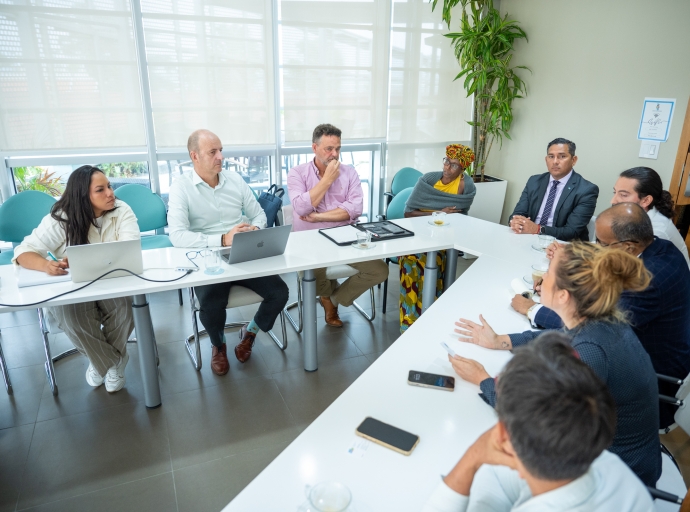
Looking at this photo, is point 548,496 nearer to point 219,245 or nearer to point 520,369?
point 520,369

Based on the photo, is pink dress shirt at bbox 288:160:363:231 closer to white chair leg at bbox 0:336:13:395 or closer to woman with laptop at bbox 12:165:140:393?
woman with laptop at bbox 12:165:140:393

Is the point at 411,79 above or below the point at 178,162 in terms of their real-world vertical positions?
above

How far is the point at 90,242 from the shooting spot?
269cm

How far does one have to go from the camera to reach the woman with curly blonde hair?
1301 millimetres

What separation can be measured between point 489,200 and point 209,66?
300 cm

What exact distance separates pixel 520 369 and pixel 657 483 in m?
1.08

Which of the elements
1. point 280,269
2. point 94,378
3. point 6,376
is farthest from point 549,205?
point 6,376

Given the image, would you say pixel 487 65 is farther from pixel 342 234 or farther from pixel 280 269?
pixel 280 269

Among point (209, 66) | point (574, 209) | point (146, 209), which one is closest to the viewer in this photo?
point (574, 209)

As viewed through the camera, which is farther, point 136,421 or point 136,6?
point 136,6

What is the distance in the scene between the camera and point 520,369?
2.87 ft

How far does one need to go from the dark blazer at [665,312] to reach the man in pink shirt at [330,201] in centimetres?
185

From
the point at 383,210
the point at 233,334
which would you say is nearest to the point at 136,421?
the point at 233,334

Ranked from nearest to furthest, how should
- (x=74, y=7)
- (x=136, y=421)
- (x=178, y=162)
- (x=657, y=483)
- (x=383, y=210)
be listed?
(x=657, y=483)
(x=136, y=421)
(x=74, y=7)
(x=178, y=162)
(x=383, y=210)
